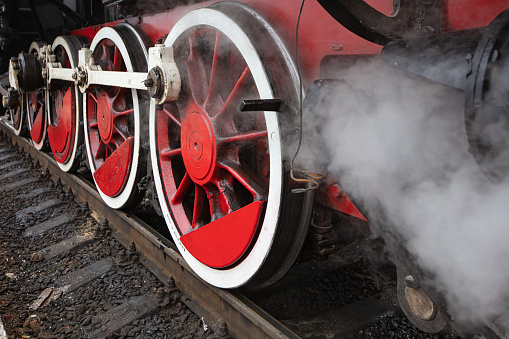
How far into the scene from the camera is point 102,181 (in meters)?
3.55

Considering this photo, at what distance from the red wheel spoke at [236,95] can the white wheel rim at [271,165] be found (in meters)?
0.21

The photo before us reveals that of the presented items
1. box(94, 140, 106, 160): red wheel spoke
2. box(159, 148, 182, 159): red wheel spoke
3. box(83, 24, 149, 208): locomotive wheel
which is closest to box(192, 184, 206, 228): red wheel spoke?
box(159, 148, 182, 159): red wheel spoke

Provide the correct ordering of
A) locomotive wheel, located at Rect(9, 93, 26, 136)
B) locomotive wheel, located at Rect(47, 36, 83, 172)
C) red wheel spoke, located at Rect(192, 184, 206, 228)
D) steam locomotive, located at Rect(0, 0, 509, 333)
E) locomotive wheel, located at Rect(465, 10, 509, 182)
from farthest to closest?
locomotive wheel, located at Rect(9, 93, 26, 136) < locomotive wheel, located at Rect(47, 36, 83, 172) < red wheel spoke, located at Rect(192, 184, 206, 228) < steam locomotive, located at Rect(0, 0, 509, 333) < locomotive wheel, located at Rect(465, 10, 509, 182)

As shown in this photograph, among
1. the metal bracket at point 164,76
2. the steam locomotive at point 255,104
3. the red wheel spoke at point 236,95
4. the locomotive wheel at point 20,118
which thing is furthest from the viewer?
the locomotive wheel at point 20,118

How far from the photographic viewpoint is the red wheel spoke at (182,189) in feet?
8.32

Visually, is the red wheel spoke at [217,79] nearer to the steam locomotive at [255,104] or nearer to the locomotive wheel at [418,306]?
the steam locomotive at [255,104]

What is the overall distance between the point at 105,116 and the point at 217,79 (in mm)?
1573

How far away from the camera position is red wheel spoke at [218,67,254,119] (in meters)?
2.03

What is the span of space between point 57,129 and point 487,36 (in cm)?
459

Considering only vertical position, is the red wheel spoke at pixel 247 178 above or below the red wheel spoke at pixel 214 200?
above

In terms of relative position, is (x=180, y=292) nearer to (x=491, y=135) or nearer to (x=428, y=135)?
(x=428, y=135)

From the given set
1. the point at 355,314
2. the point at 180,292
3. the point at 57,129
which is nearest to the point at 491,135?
the point at 355,314

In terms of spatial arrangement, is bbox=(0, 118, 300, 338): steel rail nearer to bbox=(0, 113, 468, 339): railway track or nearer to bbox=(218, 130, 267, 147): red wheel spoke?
bbox=(0, 113, 468, 339): railway track

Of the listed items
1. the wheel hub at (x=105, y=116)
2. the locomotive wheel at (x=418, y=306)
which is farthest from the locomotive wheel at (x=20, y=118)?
the locomotive wheel at (x=418, y=306)
